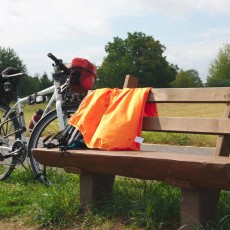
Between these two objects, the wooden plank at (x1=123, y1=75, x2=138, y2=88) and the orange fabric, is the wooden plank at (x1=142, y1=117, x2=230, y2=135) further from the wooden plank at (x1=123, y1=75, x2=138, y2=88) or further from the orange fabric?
the wooden plank at (x1=123, y1=75, x2=138, y2=88)

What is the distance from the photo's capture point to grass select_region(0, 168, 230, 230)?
3182 millimetres

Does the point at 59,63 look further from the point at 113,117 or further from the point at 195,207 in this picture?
the point at 195,207

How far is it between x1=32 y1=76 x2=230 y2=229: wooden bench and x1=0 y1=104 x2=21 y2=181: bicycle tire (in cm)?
174

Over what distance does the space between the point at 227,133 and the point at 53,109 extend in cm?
222

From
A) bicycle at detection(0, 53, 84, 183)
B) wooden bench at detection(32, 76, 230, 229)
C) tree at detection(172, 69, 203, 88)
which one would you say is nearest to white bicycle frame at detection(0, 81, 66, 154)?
bicycle at detection(0, 53, 84, 183)

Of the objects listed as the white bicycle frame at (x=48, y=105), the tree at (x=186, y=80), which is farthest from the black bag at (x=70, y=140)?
the tree at (x=186, y=80)

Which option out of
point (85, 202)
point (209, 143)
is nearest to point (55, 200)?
point (85, 202)

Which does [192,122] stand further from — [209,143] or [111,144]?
[209,143]

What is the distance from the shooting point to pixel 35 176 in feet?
16.2

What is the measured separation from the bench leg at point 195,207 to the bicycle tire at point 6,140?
9.09 feet

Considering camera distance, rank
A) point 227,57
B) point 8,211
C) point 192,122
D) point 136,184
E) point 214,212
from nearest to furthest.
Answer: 1. point 214,212
2. point 192,122
3. point 8,211
4. point 136,184
5. point 227,57

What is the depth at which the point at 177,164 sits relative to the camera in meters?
2.74

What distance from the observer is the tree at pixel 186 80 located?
3319 inches

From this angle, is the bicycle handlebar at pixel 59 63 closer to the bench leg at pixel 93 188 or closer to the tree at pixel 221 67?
the bench leg at pixel 93 188
